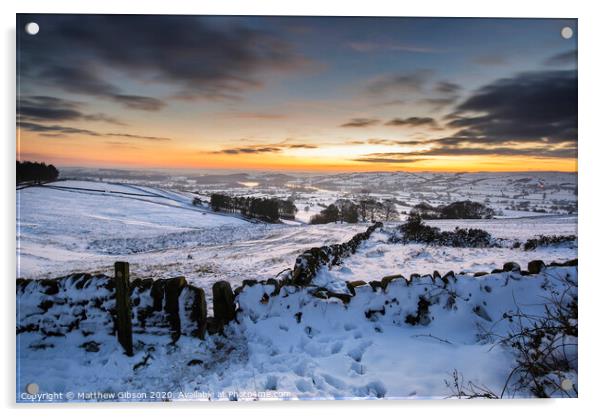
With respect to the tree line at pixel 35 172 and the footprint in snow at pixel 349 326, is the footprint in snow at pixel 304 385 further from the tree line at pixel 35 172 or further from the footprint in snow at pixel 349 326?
the tree line at pixel 35 172

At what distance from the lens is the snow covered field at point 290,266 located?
376 cm

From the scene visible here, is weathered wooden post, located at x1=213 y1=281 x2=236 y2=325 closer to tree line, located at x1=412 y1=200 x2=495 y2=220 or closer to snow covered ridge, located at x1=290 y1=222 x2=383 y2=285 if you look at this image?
snow covered ridge, located at x1=290 y1=222 x2=383 y2=285

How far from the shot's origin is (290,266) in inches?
177

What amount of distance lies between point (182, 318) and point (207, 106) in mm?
2562

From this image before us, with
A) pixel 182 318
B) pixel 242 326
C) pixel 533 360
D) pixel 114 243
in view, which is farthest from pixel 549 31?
pixel 114 243

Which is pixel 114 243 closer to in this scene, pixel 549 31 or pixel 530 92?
pixel 530 92

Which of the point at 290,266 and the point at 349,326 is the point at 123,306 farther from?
the point at 349,326

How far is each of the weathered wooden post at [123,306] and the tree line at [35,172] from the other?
4.81 ft

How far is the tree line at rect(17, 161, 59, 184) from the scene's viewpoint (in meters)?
4.02

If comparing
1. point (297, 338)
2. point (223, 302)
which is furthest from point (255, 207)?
point (297, 338)

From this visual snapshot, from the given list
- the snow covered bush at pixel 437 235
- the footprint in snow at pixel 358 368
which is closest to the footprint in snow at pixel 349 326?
the footprint in snow at pixel 358 368

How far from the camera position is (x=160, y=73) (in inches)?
167

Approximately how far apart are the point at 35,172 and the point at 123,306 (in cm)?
192

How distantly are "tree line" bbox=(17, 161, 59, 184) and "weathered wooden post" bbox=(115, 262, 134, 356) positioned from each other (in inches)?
57.7
